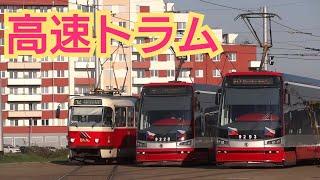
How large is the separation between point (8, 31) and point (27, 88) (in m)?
66.9

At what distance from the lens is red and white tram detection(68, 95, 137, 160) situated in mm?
33969

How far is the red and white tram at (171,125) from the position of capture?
29875 mm

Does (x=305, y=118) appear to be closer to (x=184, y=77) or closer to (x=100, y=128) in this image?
(x=100, y=128)

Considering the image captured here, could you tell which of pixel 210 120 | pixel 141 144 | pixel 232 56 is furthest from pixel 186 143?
pixel 232 56

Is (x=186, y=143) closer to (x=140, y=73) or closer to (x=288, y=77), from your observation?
(x=288, y=77)

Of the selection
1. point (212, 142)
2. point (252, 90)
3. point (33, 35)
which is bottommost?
point (212, 142)

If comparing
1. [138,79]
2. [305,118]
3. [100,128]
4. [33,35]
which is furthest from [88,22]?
[138,79]

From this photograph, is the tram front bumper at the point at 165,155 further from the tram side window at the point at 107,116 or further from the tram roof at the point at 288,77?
the tram side window at the point at 107,116

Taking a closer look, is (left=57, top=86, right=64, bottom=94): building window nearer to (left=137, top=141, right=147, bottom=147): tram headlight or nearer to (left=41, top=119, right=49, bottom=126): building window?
(left=41, top=119, right=49, bottom=126): building window

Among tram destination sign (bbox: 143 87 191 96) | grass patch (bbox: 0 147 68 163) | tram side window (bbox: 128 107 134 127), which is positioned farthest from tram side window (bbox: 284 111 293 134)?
grass patch (bbox: 0 147 68 163)

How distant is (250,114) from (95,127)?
29.7 feet

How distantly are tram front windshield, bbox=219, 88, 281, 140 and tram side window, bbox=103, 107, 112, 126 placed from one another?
8.08m

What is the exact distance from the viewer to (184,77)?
110 meters

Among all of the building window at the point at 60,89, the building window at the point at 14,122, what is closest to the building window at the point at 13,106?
the building window at the point at 14,122
